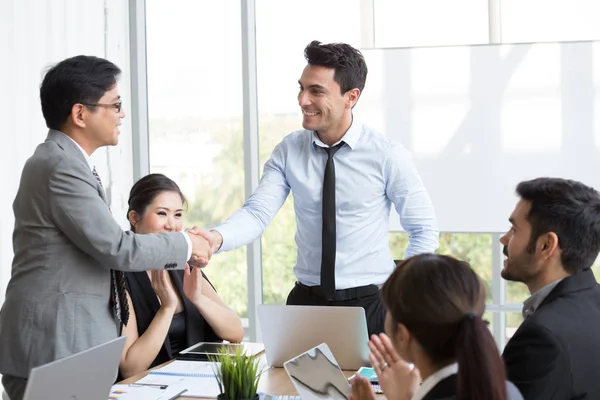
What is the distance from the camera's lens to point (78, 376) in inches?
70.8

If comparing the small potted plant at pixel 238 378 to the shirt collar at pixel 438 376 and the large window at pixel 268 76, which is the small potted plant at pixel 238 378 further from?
A: the large window at pixel 268 76

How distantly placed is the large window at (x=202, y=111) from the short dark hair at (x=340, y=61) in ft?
6.96

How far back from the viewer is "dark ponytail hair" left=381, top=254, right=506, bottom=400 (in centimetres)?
149

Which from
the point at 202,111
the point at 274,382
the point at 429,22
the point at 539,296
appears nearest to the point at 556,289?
the point at 539,296

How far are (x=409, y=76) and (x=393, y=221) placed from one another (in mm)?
857

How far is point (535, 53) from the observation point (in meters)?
4.43

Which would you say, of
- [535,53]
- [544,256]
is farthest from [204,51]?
[544,256]

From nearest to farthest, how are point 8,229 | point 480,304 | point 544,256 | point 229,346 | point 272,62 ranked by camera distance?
point 480,304, point 544,256, point 229,346, point 8,229, point 272,62

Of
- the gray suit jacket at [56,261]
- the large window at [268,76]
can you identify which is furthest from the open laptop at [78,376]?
the large window at [268,76]

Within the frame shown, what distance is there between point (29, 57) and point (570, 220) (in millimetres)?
3353

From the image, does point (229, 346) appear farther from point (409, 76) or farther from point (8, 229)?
point (409, 76)

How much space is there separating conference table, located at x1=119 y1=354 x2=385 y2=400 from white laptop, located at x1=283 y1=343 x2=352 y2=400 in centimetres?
19

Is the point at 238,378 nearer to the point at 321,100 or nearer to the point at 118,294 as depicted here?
the point at 118,294

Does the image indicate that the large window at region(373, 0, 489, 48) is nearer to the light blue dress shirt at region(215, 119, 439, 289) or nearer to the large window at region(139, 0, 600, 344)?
the large window at region(139, 0, 600, 344)
